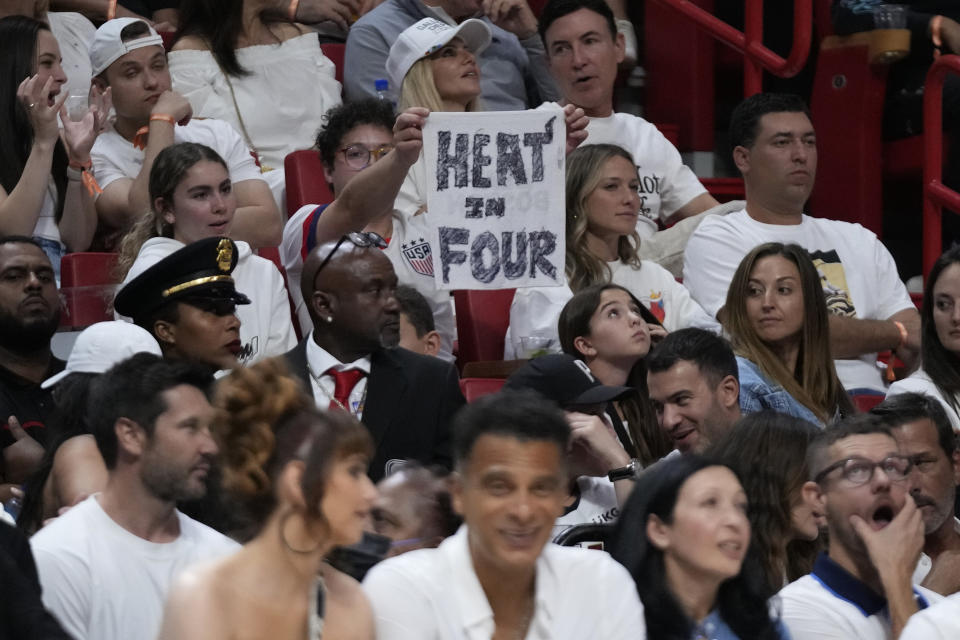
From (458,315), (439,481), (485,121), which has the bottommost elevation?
(458,315)

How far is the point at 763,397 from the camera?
5586mm

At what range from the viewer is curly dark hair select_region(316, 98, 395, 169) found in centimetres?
649

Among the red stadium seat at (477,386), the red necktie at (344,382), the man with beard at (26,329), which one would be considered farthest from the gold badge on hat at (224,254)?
the red stadium seat at (477,386)

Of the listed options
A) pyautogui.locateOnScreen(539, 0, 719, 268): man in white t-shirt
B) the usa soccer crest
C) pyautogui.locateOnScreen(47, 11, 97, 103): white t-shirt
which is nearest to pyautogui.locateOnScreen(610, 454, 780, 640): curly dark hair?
the usa soccer crest

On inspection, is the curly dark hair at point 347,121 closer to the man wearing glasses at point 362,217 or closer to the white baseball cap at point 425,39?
the man wearing glasses at point 362,217

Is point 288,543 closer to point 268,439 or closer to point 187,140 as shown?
point 268,439

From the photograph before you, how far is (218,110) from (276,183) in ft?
1.37

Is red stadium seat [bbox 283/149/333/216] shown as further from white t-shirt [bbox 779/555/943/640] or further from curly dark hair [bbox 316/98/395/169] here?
white t-shirt [bbox 779/555/943/640]

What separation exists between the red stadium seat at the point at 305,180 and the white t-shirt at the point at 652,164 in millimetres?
1187

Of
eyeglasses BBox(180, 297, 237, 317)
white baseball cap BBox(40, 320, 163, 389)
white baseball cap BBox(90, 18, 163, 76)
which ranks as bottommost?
eyeglasses BBox(180, 297, 237, 317)

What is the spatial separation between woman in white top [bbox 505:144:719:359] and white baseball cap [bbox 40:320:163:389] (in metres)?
1.83

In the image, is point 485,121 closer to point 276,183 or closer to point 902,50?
point 276,183

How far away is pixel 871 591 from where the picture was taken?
13.8 feet

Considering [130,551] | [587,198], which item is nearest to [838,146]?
[587,198]
